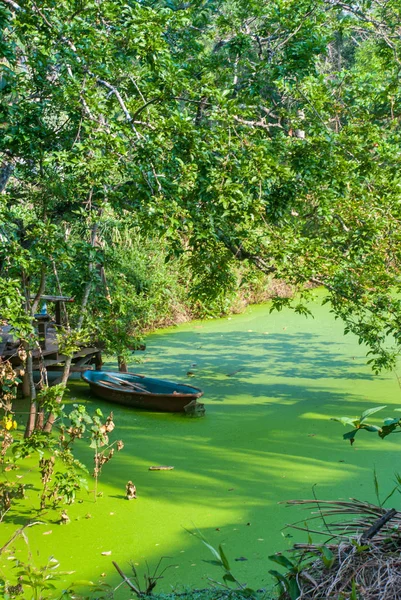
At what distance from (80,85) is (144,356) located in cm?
604

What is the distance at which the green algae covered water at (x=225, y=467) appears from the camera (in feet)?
14.6

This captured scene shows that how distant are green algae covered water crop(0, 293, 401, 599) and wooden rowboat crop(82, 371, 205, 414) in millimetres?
130

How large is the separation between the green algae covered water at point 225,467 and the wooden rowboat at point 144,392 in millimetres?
130

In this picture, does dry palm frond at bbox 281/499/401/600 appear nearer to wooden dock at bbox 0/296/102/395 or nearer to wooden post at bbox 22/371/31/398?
wooden dock at bbox 0/296/102/395

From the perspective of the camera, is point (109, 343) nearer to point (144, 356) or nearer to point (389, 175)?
point (389, 175)

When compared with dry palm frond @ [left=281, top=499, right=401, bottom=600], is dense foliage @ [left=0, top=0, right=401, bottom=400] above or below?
above

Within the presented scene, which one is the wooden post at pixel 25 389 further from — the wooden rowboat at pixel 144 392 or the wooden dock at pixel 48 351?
the wooden rowboat at pixel 144 392

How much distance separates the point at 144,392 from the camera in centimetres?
816

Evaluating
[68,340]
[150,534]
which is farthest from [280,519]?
[68,340]

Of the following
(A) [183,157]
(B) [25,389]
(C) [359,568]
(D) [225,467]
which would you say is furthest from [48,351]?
(C) [359,568]

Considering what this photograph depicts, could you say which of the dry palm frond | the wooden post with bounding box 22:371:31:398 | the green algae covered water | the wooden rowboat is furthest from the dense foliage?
the dry palm frond

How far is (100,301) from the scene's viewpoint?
6.07 m

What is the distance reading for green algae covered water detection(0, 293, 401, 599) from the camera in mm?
4465

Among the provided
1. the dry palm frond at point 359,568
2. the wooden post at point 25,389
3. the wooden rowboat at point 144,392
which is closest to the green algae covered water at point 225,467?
the wooden rowboat at point 144,392
